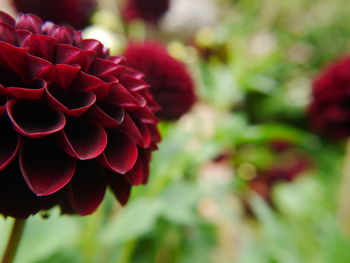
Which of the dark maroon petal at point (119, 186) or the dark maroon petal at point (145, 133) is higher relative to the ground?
the dark maroon petal at point (145, 133)

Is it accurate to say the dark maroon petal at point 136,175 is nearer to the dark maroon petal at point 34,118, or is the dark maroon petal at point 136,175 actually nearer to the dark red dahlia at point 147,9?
the dark maroon petal at point 34,118

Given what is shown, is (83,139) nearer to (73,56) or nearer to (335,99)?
(73,56)

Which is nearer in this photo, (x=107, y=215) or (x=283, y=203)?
(x=107, y=215)

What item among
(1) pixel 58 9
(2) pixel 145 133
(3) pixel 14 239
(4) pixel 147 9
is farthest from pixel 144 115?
(4) pixel 147 9

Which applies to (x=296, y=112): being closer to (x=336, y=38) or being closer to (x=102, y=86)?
(x=336, y=38)

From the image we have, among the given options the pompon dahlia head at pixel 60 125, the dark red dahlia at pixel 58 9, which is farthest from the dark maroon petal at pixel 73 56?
the dark red dahlia at pixel 58 9

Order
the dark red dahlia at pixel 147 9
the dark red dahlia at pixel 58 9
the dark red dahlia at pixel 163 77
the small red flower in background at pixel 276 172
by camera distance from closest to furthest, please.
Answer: the dark red dahlia at pixel 163 77, the dark red dahlia at pixel 58 9, the dark red dahlia at pixel 147 9, the small red flower in background at pixel 276 172

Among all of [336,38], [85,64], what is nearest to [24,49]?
[85,64]

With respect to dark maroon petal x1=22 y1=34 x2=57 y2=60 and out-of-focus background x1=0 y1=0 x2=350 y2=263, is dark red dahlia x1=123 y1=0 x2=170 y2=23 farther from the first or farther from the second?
dark maroon petal x1=22 y1=34 x2=57 y2=60
